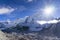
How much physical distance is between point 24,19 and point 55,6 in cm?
86

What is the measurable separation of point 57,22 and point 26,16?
80 cm

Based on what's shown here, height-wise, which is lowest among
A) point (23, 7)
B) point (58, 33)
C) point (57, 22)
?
point (58, 33)

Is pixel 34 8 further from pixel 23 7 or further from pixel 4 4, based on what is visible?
pixel 4 4

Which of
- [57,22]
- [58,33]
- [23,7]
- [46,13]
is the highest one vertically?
[23,7]

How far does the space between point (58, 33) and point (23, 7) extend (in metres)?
1.11

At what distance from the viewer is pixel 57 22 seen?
147 inches

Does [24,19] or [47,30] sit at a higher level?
[24,19]

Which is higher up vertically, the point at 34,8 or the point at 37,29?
the point at 34,8

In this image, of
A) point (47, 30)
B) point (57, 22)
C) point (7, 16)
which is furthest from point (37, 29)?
point (7, 16)

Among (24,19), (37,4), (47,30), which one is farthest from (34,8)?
(47,30)

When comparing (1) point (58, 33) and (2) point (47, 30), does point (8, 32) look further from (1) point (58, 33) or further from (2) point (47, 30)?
(1) point (58, 33)

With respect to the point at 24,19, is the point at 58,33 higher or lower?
lower

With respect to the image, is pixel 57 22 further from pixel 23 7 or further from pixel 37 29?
pixel 23 7

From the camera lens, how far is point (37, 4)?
12.7 ft
